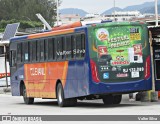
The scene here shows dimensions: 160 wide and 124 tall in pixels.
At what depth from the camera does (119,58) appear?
73.9ft

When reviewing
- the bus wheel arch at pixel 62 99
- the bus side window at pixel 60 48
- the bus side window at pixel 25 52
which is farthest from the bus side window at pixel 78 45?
the bus side window at pixel 25 52

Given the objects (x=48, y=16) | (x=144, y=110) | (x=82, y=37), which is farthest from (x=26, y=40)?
(x=48, y=16)

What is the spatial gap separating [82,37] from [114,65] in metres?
1.48

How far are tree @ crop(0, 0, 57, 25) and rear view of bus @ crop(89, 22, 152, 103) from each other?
399 ft

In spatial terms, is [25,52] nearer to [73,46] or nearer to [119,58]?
[73,46]

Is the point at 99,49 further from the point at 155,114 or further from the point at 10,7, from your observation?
the point at 10,7

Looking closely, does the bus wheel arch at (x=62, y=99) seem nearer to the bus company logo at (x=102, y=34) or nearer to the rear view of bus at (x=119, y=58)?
the rear view of bus at (x=119, y=58)

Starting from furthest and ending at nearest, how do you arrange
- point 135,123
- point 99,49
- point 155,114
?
point 99,49
point 155,114
point 135,123

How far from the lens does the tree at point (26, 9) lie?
144875 millimetres

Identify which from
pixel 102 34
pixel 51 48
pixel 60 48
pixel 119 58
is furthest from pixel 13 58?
pixel 119 58

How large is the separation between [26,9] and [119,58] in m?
125

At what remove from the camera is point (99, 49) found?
2231 cm

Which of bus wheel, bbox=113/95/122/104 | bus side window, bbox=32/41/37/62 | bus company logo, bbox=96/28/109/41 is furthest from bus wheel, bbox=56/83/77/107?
bus company logo, bbox=96/28/109/41

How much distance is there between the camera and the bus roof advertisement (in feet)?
73.3
